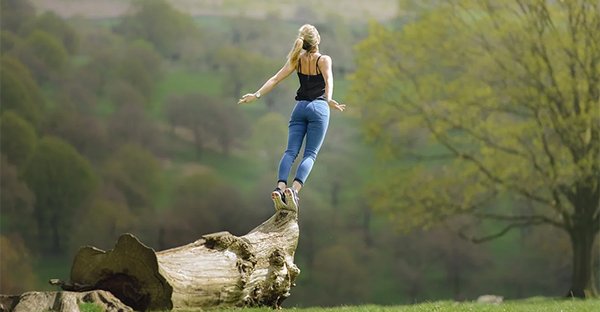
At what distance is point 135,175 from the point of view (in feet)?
84.1

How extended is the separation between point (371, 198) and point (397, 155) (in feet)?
4.61

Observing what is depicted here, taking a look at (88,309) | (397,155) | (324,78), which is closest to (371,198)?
(397,155)

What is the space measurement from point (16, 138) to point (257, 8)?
791 cm

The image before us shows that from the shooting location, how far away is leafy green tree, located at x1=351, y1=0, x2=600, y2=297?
64.7 feet

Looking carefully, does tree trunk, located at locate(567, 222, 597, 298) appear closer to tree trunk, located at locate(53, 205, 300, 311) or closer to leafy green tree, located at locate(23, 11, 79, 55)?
tree trunk, located at locate(53, 205, 300, 311)

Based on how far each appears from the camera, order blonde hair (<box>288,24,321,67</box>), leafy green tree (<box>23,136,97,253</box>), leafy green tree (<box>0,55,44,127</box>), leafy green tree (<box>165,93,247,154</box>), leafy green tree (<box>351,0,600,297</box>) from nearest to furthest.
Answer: blonde hair (<box>288,24,321,67</box>) → leafy green tree (<box>351,0,600,297</box>) → leafy green tree (<box>23,136,97,253</box>) → leafy green tree (<box>0,55,44,127</box>) → leafy green tree (<box>165,93,247,154</box>)

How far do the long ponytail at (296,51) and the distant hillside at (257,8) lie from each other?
1655 centimetres

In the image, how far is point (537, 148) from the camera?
20625 mm

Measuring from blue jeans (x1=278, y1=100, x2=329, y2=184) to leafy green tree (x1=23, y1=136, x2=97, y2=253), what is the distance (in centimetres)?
1553

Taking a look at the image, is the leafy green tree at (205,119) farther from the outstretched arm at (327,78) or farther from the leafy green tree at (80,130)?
the outstretched arm at (327,78)

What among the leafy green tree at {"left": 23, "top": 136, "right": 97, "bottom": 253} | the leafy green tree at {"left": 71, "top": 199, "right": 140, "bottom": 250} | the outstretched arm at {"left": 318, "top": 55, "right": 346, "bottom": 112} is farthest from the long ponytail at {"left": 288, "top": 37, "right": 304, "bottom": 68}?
the leafy green tree at {"left": 23, "top": 136, "right": 97, "bottom": 253}

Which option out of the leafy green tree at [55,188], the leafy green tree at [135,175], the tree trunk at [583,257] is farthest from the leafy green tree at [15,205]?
the tree trunk at [583,257]

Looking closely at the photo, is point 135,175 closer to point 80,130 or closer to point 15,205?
point 80,130

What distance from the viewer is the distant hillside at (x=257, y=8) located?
86.3 ft
